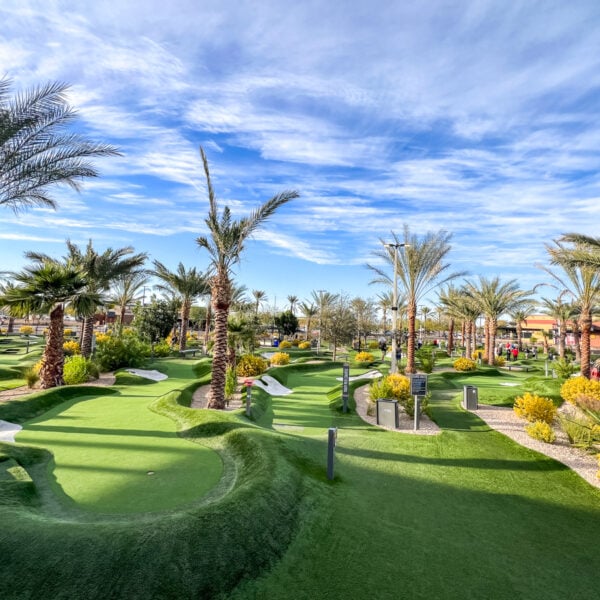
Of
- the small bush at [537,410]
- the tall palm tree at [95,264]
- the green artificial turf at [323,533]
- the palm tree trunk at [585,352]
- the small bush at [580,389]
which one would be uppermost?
the tall palm tree at [95,264]

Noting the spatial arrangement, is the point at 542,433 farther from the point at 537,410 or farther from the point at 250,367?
the point at 250,367

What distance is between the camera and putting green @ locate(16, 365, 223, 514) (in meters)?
5.87

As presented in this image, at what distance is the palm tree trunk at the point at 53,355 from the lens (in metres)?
15.8

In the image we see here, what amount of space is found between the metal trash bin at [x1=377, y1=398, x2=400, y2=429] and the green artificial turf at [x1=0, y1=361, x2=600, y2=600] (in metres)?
3.18

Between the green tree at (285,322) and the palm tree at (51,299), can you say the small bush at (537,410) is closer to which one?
the palm tree at (51,299)

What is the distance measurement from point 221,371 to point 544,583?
10777 millimetres

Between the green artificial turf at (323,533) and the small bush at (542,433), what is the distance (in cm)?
158

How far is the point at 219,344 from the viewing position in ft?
46.6

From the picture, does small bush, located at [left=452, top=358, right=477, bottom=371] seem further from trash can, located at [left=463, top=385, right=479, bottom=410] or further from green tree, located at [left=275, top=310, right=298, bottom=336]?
green tree, located at [left=275, top=310, right=298, bottom=336]

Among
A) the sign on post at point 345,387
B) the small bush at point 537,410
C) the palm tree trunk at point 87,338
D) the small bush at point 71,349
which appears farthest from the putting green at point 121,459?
the small bush at point 71,349

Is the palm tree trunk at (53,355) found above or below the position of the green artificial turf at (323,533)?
above

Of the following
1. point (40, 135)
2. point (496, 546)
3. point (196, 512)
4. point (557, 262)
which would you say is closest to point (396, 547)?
point (496, 546)

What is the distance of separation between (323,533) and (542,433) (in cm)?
807

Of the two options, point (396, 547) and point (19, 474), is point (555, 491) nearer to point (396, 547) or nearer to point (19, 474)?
point (396, 547)
